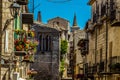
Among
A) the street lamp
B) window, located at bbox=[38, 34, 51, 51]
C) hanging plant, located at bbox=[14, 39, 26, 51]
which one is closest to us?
the street lamp

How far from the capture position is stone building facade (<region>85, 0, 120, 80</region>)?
102 feet

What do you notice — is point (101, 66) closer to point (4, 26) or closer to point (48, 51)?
point (4, 26)

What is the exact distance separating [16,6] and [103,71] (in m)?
17.6

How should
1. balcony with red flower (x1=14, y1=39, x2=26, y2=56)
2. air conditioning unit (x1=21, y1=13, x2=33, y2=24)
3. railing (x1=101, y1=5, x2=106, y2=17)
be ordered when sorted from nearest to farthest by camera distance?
balcony with red flower (x1=14, y1=39, x2=26, y2=56) → air conditioning unit (x1=21, y1=13, x2=33, y2=24) → railing (x1=101, y1=5, x2=106, y2=17)

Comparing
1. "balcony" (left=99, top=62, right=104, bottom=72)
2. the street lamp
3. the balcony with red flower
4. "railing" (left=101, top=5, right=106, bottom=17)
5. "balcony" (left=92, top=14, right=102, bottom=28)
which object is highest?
"railing" (left=101, top=5, right=106, bottom=17)

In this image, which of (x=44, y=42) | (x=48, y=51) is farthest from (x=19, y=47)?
(x=48, y=51)

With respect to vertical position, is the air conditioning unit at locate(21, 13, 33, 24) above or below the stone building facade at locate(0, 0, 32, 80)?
above

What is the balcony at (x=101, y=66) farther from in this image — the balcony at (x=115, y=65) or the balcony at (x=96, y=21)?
the balcony at (x=115, y=65)

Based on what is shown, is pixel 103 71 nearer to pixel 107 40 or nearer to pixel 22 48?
pixel 107 40

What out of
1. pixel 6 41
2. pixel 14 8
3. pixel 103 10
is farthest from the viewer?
pixel 103 10

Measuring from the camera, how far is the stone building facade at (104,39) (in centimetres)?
3122

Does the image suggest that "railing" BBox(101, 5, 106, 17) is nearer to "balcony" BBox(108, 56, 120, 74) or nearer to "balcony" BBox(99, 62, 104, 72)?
"balcony" BBox(99, 62, 104, 72)

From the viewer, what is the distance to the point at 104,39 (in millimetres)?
36312

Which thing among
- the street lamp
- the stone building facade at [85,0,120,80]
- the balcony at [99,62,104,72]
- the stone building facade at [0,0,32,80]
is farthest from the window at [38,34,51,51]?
the street lamp
